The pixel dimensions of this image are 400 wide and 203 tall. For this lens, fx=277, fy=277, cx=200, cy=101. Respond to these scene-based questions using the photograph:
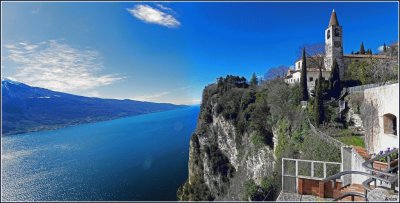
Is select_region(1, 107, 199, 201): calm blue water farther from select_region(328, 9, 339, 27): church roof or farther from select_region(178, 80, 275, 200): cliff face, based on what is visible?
select_region(328, 9, 339, 27): church roof

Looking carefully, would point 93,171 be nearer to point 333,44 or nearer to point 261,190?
point 261,190

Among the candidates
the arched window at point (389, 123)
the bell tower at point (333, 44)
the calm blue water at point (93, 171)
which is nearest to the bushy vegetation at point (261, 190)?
the arched window at point (389, 123)

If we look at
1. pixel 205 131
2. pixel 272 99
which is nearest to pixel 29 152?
pixel 205 131

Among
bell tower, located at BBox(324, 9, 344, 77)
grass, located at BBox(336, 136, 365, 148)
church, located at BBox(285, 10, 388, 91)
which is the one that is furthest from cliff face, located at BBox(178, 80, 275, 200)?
bell tower, located at BBox(324, 9, 344, 77)

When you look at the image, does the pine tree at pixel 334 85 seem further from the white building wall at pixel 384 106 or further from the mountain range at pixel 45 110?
the mountain range at pixel 45 110

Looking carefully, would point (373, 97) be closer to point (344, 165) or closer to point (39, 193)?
point (344, 165)

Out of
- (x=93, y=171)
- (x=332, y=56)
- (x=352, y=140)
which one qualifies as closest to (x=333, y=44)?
(x=332, y=56)
